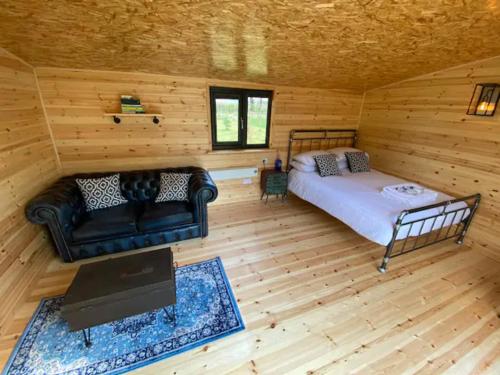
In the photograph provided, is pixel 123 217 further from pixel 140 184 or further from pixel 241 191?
pixel 241 191

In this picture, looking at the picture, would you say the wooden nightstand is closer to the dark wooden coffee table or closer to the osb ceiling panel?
the osb ceiling panel

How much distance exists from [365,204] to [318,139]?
6.87 feet

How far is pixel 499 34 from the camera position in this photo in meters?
2.11

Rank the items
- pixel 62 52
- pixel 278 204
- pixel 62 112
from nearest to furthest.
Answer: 1. pixel 62 52
2. pixel 62 112
3. pixel 278 204

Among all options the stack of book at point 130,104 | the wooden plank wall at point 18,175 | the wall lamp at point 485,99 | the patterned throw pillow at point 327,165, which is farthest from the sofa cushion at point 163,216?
the wall lamp at point 485,99

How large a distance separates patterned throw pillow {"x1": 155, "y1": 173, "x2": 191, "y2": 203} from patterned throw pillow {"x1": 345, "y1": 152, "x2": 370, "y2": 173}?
8.87ft

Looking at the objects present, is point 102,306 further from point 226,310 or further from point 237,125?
point 237,125

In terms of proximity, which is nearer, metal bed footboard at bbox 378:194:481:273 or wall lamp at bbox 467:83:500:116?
metal bed footboard at bbox 378:194:481:273

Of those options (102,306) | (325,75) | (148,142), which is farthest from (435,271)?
(148,142)

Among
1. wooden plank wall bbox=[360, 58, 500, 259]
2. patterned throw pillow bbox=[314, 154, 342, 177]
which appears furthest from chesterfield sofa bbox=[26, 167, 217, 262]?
wooden plank wall bbox=[360, 58, 500, 259]

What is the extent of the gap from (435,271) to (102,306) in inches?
128

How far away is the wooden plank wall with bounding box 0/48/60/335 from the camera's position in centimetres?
193

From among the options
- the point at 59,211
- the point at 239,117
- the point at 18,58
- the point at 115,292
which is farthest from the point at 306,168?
the point at 18,58

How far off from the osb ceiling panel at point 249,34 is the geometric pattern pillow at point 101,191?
135cm
